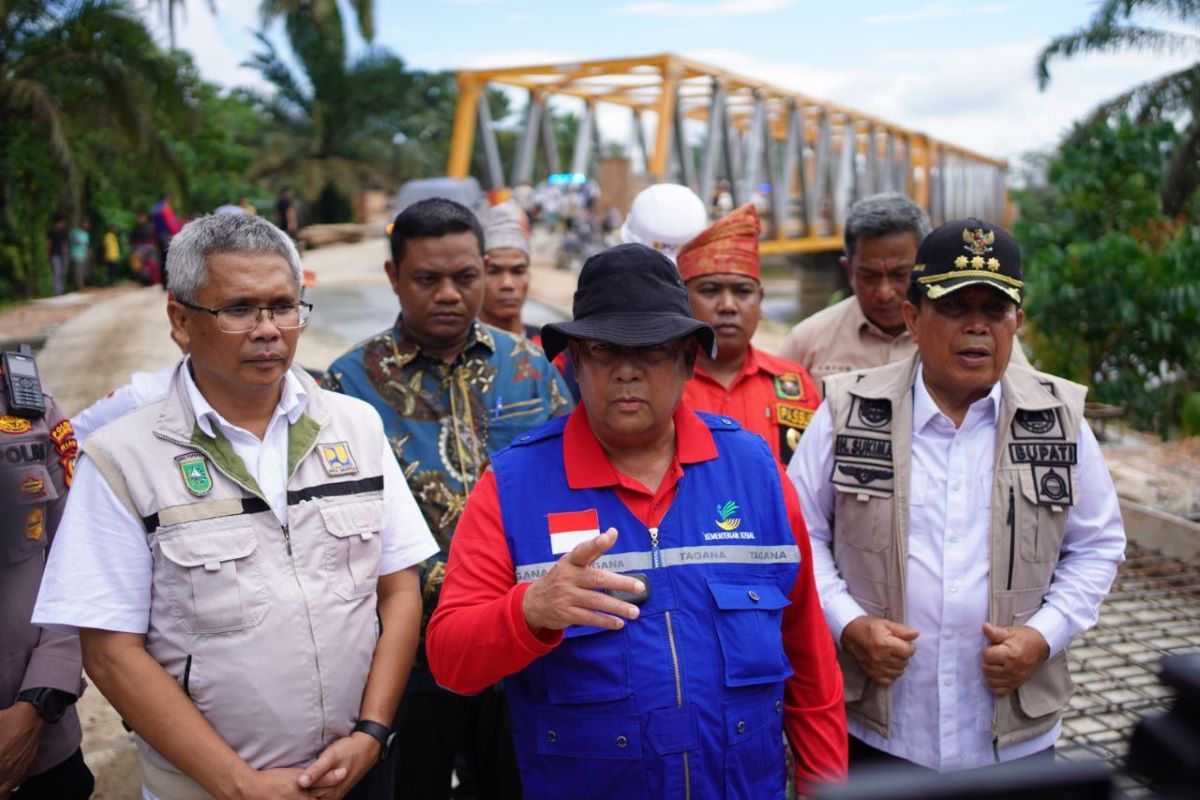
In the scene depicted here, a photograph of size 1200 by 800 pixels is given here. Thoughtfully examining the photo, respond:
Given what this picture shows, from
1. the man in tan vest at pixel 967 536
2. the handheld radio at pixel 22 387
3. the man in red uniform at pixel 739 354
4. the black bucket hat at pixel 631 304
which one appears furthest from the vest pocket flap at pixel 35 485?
the man in tan vest at pixel 967 536

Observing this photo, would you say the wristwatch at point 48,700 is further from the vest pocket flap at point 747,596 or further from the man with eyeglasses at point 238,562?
the vest pocket flap at point 747,596

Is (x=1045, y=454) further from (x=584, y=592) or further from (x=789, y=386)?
(x=584, y=592)

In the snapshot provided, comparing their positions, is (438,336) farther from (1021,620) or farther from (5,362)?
(1021,620)

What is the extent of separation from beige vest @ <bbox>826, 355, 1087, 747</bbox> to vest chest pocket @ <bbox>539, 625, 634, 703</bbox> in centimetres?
77

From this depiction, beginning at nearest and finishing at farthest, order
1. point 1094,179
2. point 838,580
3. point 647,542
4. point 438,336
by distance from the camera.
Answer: point 647,542 → point 838,580 → point 438,336 → point 1094,179

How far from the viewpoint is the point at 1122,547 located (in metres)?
2.23

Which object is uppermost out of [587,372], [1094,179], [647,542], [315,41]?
[315,41]

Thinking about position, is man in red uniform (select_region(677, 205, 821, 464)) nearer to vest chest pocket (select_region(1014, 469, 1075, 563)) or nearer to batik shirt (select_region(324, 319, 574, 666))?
batik shirt (select_region(324, 319, 574, 666))

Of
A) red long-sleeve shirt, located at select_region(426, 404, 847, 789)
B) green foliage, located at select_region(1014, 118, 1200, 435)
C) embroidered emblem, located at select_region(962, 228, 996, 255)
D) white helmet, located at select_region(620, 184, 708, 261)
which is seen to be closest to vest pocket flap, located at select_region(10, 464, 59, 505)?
red long-sleeve shirt, located at select_region(426, 404, 847, 789)

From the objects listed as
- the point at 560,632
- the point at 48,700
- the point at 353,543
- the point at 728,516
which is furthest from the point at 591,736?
the point at 48,700

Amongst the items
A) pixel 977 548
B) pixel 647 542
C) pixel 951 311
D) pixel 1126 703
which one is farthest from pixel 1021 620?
pixel 1126 703

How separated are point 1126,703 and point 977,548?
6.54 feet

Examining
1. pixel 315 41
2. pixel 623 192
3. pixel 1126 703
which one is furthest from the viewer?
pixel 315 41

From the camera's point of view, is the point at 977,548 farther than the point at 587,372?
Yes
